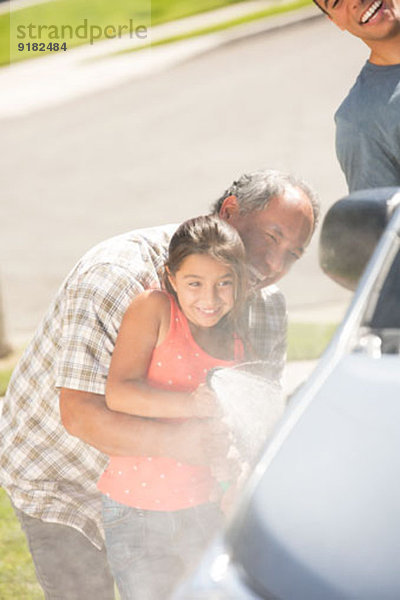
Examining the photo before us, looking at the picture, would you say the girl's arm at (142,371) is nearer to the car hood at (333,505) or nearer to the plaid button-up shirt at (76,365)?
the plaid button-up shirt at (76,365)

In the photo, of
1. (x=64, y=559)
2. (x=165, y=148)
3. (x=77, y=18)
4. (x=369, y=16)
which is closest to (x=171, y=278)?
(x=64, y=559)

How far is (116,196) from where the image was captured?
8.87 m

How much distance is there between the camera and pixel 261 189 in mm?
2527

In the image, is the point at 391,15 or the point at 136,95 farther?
the point at 136,95

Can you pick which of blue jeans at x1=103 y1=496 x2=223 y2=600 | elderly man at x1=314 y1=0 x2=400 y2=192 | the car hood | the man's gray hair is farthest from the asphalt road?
the car hood

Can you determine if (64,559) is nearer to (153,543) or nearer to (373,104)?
(153,543)

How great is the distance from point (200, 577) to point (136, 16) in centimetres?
1125

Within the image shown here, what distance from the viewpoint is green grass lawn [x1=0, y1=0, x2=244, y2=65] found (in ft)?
20.8

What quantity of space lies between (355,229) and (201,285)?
1.32 ft

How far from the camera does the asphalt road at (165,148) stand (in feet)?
24.7

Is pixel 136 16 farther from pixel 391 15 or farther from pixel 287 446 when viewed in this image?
pixel 287 446

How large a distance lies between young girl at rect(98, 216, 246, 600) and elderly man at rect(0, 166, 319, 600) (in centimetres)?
5

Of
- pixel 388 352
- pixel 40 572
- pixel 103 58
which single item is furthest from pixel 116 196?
pixel 388 352

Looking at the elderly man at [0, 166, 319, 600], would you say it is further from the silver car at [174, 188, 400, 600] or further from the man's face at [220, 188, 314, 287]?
the silver car at [174, 188, 400, 600]
